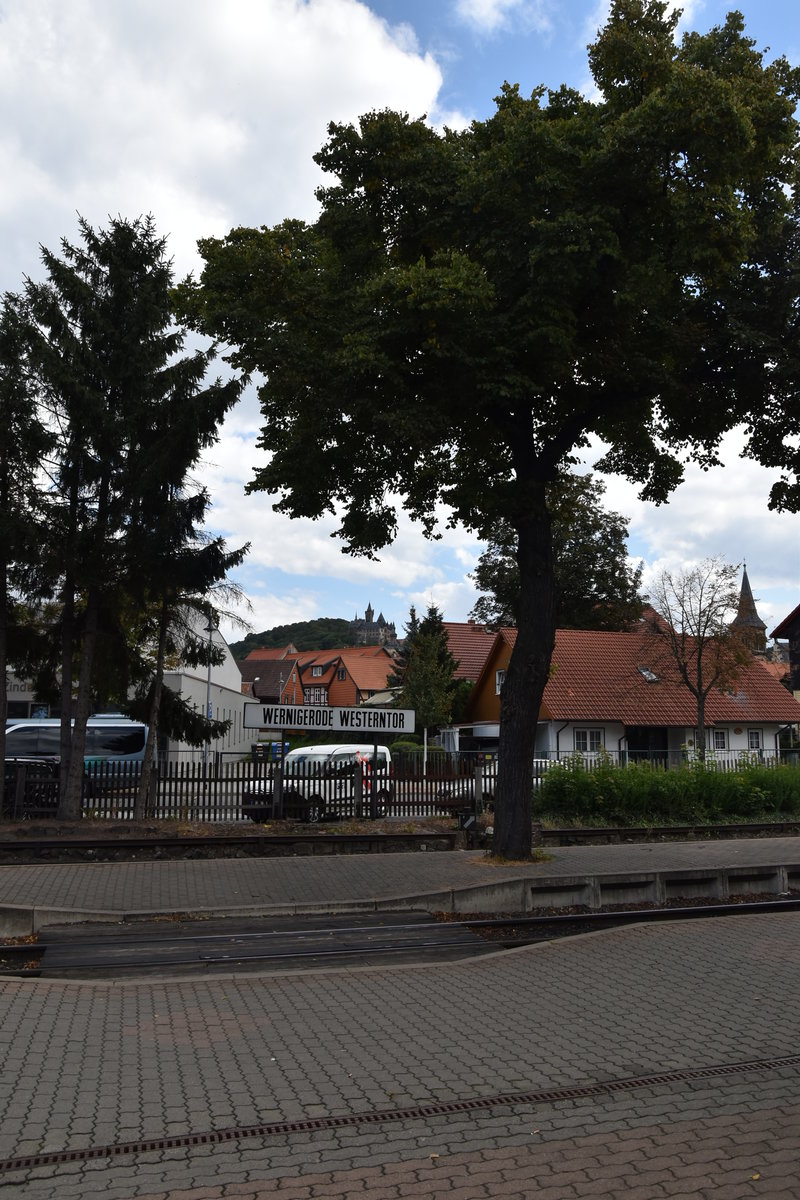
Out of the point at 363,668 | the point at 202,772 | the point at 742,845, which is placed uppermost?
the point at 363,668

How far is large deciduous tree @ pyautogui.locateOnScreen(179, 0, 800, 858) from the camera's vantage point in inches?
490

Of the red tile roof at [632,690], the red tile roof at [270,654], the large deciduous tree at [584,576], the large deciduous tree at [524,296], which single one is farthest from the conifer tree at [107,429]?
the red tile roof at [270,654]

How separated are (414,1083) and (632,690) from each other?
1541 inches

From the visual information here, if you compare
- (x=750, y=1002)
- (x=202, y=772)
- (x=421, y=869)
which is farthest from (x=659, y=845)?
(x=750, y=1002)

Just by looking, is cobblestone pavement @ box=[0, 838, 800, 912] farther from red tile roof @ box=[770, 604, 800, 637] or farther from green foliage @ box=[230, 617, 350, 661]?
green foliage @ box=[230, 617, 350, 661]

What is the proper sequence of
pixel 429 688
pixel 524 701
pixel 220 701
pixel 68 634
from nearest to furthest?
1. pixel 524 701
2. pixel 68 634
3. pixel 429 688
4. pixel 220 701

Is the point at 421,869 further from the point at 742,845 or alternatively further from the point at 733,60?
the point at 733,60

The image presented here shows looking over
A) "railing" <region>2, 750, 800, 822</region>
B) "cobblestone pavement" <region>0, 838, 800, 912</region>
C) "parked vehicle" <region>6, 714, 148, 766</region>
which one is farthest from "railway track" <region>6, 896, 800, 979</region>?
"parked vehicle" <region>6, 714, 148, 766</region>

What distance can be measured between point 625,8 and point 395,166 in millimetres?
3538

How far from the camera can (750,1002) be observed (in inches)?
303

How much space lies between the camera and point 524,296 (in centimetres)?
1279

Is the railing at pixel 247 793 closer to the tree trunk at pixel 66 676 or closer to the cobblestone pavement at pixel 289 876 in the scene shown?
the tree trunk at pixel 66 676

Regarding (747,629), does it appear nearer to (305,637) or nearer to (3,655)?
(3,655)

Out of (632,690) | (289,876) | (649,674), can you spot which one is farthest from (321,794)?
(649,674)
